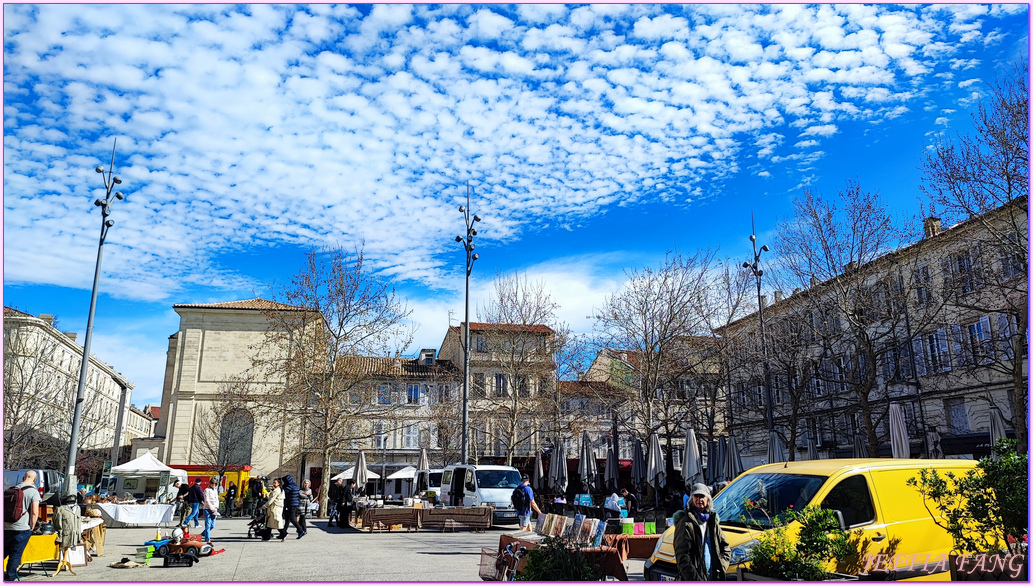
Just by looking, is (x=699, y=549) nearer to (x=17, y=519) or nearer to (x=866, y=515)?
(x=866, y=515)

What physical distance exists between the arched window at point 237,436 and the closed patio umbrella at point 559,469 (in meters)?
23.0

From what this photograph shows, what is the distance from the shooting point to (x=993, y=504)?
20.1 ft

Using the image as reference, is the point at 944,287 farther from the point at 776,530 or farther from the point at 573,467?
the point at 573,467

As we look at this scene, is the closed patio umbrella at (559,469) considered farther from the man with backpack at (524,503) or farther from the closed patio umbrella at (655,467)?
the man with backpack at (524,503)

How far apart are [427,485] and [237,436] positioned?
20004 millimetres

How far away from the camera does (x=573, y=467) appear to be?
140ft

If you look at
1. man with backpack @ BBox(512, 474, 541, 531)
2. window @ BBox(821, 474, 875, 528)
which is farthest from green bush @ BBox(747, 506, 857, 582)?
man with backpack @ BBox(512, 474, 541, 531)

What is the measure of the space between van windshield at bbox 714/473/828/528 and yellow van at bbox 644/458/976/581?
11 mm

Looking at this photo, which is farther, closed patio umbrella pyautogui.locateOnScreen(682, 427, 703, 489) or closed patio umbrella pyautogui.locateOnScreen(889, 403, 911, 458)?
closed patio umbrella pyautogui.locateOnScreen(682, 427, 703, 489)

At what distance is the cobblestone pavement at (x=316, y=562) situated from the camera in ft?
33.8

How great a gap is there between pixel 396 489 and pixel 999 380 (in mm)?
35814

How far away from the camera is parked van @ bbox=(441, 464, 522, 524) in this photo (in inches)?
893

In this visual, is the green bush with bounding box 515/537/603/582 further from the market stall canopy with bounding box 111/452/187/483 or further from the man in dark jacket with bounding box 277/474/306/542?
the market stall canopy with bounding box 111/452/187/483

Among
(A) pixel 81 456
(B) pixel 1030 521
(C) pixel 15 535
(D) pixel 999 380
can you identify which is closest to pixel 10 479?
(A) pixel 81 456
